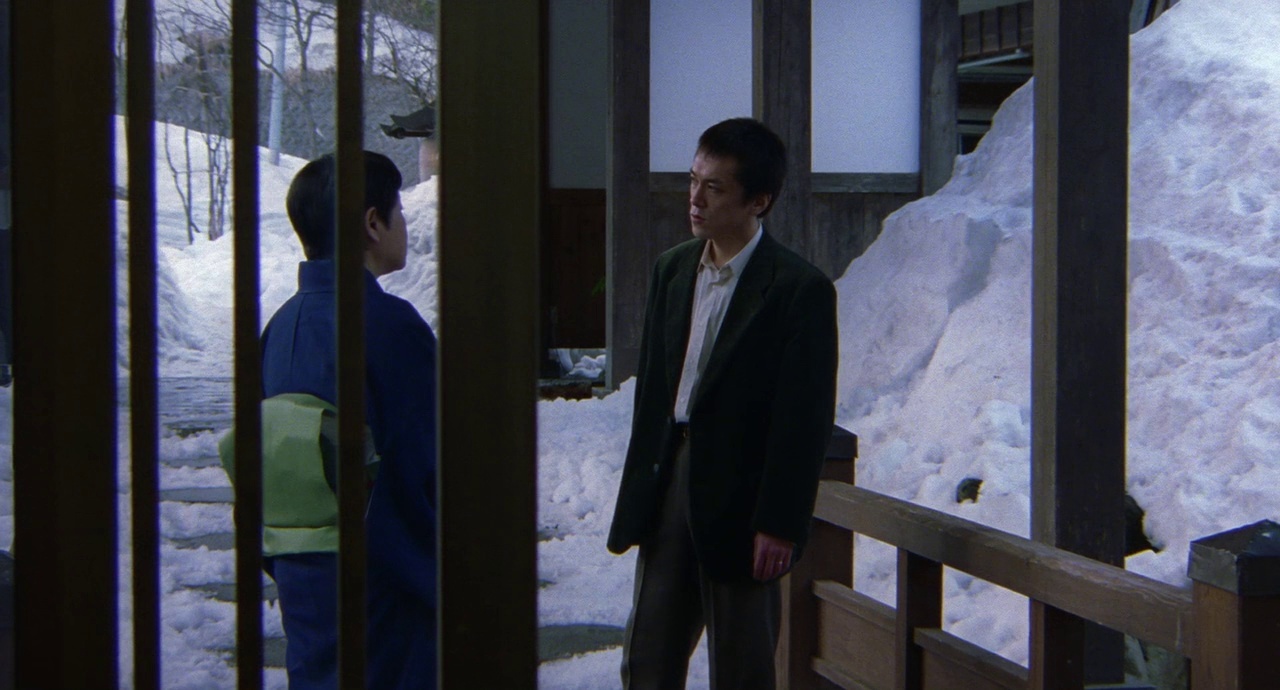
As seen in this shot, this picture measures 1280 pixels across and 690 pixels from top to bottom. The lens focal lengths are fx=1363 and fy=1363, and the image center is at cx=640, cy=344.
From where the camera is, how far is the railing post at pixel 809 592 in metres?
3.54

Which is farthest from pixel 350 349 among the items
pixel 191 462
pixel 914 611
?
pixel 191 462

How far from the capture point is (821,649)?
139 inches

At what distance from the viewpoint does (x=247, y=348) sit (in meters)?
1.30

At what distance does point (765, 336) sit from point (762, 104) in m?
5.71

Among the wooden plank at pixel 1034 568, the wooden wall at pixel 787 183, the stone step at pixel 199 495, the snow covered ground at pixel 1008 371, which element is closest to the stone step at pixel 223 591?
the snow covered ground at pixel 1008 371

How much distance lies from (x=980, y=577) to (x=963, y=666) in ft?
0.72

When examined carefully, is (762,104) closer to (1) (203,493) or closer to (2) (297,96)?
(1) (203,493)

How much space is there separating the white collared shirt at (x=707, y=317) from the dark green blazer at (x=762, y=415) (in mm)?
30

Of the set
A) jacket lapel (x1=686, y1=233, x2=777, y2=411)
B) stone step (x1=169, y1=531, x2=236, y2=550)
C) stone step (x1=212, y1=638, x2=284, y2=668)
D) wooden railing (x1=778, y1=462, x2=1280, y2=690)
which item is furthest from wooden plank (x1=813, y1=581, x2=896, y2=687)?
stone step (x1=169, y1=531, x2=236, y2=550)

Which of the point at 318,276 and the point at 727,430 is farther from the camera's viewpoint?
the point at 727,430

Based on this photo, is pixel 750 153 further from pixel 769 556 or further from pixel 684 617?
pixel 684 617

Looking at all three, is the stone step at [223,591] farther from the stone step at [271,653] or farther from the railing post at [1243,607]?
the railing post at [1243,607]

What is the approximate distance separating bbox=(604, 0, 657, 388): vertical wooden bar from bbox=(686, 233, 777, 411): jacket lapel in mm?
6118

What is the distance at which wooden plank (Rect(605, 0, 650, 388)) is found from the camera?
8656 mm
